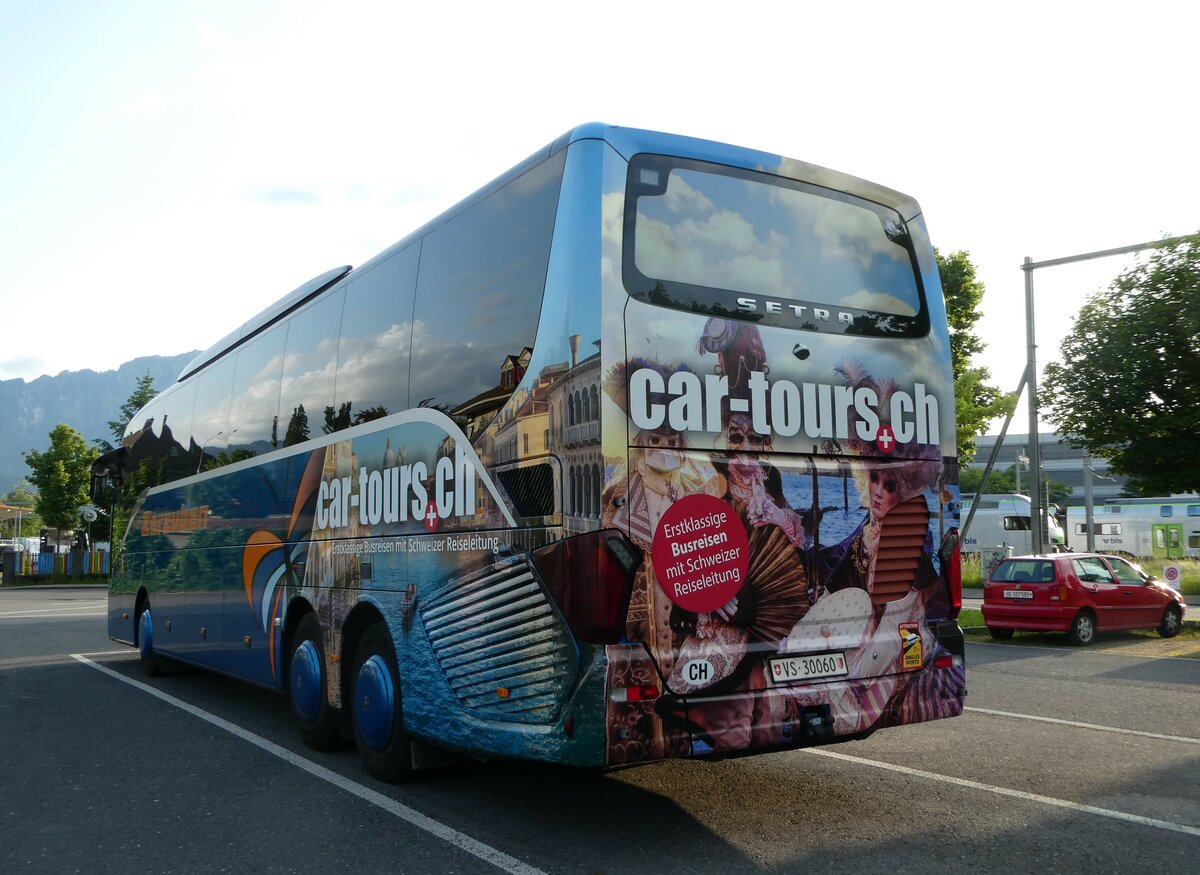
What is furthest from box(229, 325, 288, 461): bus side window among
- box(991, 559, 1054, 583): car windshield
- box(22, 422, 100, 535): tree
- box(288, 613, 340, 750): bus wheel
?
box(22, 422, 100, 535): tree

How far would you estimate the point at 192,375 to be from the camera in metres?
12.4

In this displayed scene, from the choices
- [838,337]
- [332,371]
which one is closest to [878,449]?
[838,337]

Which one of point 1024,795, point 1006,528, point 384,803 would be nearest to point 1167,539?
point 1006,528

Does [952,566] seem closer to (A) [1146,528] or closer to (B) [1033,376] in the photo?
(B) [1033,376]

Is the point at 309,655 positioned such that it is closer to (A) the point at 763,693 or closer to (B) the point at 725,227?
(A) the point at 763,693

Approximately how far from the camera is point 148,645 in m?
13.4

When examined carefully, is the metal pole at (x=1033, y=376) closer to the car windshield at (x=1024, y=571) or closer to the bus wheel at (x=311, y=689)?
the car windshield at (x=1024, y=571)

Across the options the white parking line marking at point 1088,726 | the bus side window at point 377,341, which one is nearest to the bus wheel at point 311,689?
the bus side window at point 377,341

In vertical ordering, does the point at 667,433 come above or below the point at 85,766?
above

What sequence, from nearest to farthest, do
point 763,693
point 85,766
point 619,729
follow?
point 619,729, point 763,693, point 85,766

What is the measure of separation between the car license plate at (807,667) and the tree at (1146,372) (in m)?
16.7

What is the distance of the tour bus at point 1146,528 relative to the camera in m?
52.5

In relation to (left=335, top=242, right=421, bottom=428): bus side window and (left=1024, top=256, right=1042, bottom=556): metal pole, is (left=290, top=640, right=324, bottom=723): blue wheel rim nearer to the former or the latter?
(left=335, top=242, right=421, bottom=428): bus side window

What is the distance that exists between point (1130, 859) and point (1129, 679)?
29.0 ft
